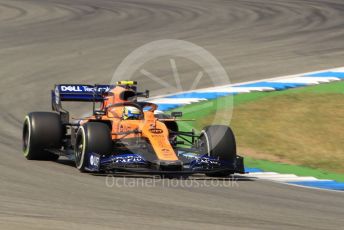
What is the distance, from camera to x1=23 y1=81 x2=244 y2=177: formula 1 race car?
13.8 m

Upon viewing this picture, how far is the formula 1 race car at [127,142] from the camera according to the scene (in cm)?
1380

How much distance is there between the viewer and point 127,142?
14266 mm

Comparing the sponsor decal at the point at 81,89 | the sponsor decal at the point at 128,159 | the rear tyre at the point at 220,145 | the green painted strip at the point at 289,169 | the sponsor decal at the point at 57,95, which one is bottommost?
the green painted strip at the point at 289,169

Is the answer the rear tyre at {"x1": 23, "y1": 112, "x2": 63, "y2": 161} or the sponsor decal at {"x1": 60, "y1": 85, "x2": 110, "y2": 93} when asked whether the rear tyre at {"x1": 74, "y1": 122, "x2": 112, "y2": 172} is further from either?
the sponsor decal at {"x1": 60, "y1": 85, "x2": 110, "y2": 93}

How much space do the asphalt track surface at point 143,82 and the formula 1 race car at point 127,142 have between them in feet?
0.88

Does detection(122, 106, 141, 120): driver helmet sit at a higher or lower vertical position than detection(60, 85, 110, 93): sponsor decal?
lower

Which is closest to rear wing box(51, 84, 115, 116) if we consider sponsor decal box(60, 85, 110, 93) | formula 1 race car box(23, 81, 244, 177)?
sponsor decal box(60, 85, 110, 93)

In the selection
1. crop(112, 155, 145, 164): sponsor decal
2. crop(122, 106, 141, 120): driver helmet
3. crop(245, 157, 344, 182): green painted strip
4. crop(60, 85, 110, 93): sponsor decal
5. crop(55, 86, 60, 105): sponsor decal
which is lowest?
crop(245, 157, 344, 182): green painted strip

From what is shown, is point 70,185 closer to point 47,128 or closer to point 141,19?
point 47,128

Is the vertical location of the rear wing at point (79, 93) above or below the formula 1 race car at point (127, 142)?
above

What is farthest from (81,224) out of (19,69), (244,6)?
(244,6)

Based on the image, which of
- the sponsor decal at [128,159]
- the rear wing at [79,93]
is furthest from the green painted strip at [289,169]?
the sponsor decal at [128,159]

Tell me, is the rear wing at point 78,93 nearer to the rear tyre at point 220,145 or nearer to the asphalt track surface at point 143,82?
the asphalt track surface at point 143,82

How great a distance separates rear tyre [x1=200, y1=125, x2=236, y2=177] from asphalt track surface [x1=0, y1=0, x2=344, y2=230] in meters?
0.59
